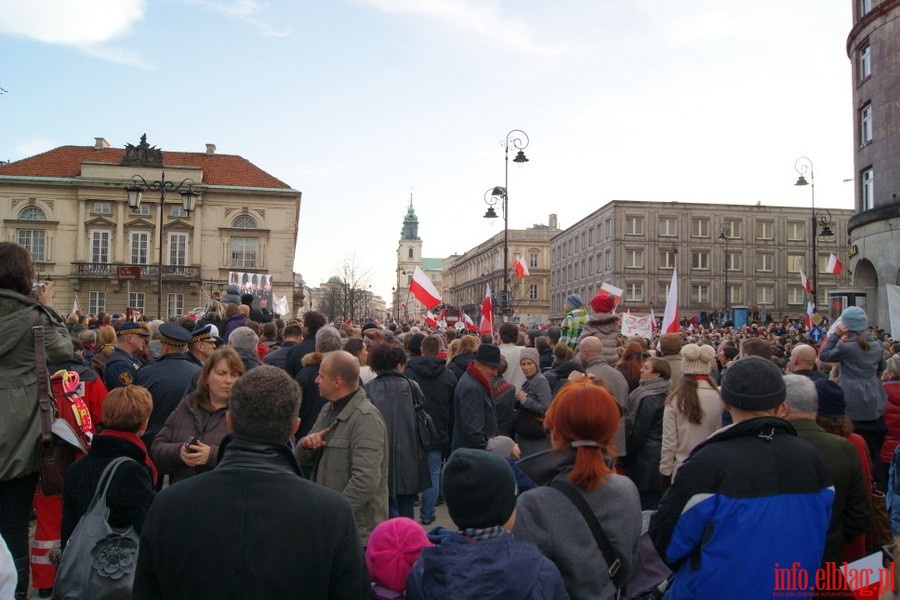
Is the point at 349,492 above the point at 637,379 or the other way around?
the other way around

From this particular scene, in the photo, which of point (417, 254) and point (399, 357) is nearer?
point (399, 357)

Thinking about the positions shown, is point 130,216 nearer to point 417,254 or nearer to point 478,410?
point 478,410

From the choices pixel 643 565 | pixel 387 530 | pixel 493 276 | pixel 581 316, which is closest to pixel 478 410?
pixel 643 565

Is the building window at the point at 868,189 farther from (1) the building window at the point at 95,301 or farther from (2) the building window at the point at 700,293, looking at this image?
(1) the building window at the point at 95,301

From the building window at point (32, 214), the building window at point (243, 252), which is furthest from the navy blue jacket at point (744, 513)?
the building window at point (32, 214)

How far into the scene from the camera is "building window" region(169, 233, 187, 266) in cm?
5318

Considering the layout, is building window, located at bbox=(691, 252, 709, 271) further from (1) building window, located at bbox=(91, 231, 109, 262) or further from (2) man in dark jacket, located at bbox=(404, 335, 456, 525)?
(2) man in dark jacket, located at bbox=(404, 335, 456, 525)

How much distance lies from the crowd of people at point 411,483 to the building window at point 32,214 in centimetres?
5225

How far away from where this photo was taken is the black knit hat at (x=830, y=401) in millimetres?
5016

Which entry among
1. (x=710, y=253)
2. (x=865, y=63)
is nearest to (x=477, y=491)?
(x=865, y=63)

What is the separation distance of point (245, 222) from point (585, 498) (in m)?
53.9

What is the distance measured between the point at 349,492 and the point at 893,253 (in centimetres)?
2863

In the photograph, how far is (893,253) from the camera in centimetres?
2714

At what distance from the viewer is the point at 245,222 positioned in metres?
54.3
